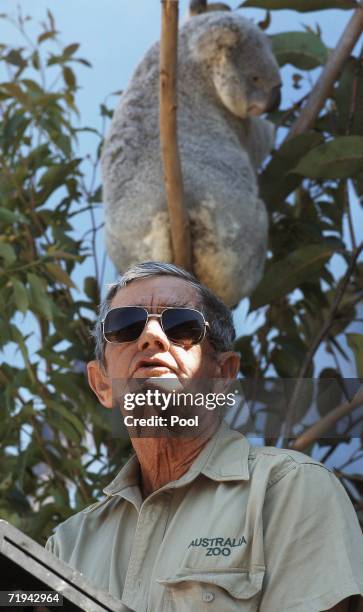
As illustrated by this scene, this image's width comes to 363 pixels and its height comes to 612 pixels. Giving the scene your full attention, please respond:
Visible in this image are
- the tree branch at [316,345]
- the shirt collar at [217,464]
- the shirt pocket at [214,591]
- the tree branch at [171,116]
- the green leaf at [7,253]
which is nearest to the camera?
the shirt pocket at [214,591]

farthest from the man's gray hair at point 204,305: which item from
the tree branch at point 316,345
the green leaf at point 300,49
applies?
the green leaf at point 300,49

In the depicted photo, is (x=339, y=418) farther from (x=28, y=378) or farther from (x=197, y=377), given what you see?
(x=197, y=377)

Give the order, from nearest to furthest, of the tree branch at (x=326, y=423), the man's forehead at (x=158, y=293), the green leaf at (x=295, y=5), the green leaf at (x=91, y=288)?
the man's forehead at (x=158, y=293)
the tree branch at (x=326, y=423)
the green leaf at (x=295, y=5)
the green leaf at (x=91, y=288)

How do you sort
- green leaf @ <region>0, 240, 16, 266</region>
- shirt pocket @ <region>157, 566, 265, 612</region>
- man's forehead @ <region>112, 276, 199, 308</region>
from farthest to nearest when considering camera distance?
green leaf @ <region>0, 240, 16, 266</region>, man's forehead @ <region>112, 276, 199, 308</region>, shirt pocket @ <region>157, 566, 265, 612</region>

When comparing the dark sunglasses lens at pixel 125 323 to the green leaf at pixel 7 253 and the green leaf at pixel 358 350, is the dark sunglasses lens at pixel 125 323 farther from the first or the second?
the green leaf at pixel 7 253

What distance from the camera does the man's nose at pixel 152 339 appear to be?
1.17 m

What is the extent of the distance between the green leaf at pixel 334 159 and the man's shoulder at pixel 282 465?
4.17 ft

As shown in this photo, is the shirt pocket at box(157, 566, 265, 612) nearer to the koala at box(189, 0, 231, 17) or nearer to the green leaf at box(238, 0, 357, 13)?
the green leaf at box(238, 0, 357, 13)

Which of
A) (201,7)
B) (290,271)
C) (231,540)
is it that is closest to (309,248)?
(290,271)

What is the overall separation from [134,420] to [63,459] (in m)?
1.38

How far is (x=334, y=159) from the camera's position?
2301mm

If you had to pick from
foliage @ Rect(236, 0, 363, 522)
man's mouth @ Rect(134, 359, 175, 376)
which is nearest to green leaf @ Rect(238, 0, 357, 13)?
foliage @ Rect(236, 0, 363, 522)

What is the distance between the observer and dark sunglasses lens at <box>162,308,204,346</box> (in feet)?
3.86

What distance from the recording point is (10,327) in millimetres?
2393
